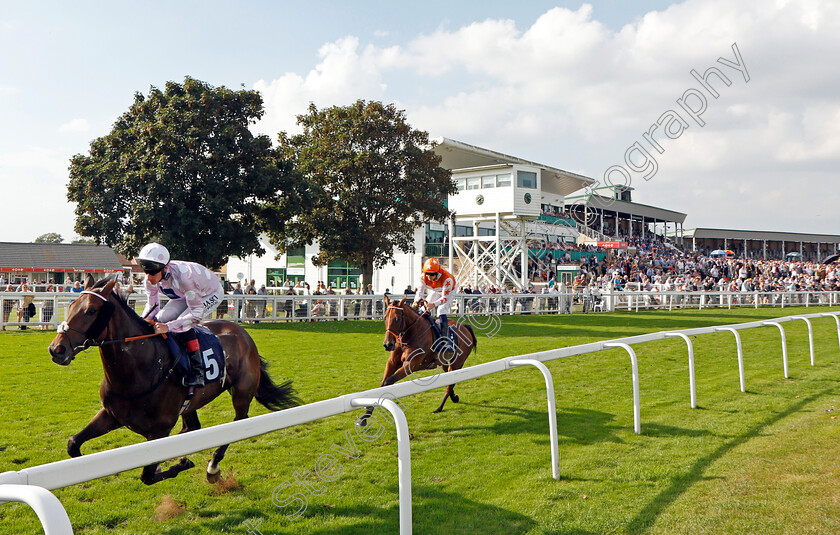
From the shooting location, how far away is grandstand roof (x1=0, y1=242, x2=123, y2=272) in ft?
148

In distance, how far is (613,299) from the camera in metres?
26.4

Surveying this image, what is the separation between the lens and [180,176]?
17.4 metres

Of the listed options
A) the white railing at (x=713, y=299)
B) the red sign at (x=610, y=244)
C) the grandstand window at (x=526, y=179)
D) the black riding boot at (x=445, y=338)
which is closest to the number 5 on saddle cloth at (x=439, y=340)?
the black riding boot at (x=445, y=338)

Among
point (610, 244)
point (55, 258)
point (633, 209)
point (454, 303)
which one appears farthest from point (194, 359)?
point (55, 258)

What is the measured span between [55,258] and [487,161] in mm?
36090

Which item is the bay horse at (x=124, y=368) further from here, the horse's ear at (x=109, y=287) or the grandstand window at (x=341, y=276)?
the grandstand window at (x=341, y=276)

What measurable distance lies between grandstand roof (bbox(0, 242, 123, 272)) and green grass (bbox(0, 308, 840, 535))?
4135cm

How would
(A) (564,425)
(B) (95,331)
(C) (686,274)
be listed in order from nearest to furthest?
1. (B) (95,331)
2. (A) (564,425)
3. (C) (686,274)

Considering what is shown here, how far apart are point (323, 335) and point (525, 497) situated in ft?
38.5

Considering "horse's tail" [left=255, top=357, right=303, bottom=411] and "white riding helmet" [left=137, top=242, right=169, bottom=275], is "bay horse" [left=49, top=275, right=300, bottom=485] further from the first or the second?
"horse's tail" [left=255, top=357, right=303, bottom=411]

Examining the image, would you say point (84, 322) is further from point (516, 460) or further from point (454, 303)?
point (454, 303)

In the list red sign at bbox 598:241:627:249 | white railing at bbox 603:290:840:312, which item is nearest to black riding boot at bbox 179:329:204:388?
white railing at bbox 603:290:840:312

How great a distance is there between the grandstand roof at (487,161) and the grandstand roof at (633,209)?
381cm

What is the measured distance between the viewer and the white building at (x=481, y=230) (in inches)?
1096
